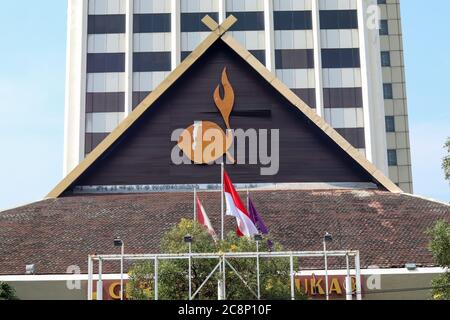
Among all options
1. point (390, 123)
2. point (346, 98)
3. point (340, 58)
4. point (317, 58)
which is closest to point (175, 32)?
point (317, 58)

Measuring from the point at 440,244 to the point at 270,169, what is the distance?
15998 mm

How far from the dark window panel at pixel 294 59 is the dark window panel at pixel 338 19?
10.2 feet

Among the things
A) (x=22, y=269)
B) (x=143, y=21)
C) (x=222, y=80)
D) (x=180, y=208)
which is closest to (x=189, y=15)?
(x=143, y=21)

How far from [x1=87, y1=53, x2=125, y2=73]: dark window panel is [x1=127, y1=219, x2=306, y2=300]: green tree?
4491cm

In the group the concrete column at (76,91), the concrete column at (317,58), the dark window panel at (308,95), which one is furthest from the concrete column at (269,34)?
the concrete column at (76,91)

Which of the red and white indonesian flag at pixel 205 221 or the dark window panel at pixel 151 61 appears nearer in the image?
the red and white indonesian flag at pixel 205 221

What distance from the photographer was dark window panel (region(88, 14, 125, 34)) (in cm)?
6844

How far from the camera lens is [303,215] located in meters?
33.7

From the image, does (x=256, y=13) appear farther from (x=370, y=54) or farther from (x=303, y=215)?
(x=303, y=215)

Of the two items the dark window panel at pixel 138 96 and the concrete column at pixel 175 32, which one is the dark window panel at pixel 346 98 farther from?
the dark window panel at pixel 138 96

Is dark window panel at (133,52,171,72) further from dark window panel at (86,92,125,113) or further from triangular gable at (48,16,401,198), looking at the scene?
triangular gable at (48,16,401,198)

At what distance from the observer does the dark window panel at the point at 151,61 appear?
6719 centimetres

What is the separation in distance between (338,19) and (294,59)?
581cm

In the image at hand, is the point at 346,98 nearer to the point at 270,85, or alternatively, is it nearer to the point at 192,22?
the point at 192,22
